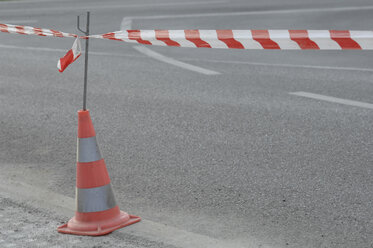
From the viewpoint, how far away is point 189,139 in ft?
24.8

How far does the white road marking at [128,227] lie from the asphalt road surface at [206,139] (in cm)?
2

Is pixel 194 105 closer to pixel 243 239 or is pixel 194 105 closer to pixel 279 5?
pixel 243 239

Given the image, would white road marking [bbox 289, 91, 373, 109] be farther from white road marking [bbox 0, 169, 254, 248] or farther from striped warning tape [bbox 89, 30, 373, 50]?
white road marking [bbox 0, 169, 254, 248]

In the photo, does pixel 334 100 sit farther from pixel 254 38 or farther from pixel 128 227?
pixel 128 227

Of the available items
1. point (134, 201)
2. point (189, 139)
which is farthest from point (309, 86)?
point (134, 201)

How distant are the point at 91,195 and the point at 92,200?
0.04 m

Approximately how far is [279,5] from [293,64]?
8990 millimetres

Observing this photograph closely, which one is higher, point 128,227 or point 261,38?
point 261,38

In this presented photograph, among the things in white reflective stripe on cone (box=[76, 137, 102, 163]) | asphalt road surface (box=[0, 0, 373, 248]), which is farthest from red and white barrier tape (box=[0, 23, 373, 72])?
asphalt road surface (box=[0, 0, 373, 248])

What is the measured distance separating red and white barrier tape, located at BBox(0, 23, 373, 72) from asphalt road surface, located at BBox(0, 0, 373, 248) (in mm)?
1126

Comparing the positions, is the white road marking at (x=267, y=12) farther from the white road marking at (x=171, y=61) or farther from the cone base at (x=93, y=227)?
the cone base at (x=93, y=227)

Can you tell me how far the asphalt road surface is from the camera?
17.4 feet

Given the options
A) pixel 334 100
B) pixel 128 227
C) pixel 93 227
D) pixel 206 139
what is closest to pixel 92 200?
pixel 93 227

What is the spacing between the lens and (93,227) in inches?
202
